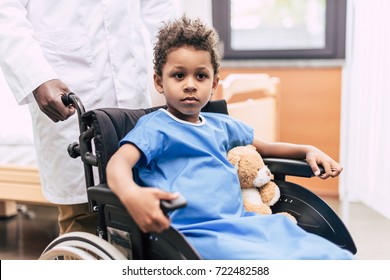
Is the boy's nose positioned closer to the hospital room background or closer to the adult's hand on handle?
the adult's hand on handle

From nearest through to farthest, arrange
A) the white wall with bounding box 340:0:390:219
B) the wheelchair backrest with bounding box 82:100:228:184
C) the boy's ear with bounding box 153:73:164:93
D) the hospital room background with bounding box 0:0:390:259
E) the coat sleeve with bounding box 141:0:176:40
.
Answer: the wheelchair backrest with bounding box 82:100:228:184, the boy's ear with bounding box 153:73:164:93, the coat sleeve with bounding box 141:0:176:40, the hospital room background with bounding box 0:0:390:259, the white wall with bounding box 340:0:390:219

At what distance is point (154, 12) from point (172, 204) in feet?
2.93

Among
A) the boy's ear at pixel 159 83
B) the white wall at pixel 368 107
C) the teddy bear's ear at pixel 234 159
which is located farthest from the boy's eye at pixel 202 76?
the white wall at pixel 368 107

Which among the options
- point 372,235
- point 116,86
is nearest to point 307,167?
point 116,86

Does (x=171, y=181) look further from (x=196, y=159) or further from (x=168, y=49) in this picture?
(x=168, y=49)

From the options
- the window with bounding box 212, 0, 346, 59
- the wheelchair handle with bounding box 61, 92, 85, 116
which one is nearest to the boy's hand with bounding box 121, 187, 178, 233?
the wheelchair handle with bounding box 61, 92, 85, 116

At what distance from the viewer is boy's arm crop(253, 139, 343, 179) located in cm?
123

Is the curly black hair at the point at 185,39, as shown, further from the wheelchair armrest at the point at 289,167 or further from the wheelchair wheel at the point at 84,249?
the wheelchair wheel at the point at 84,249

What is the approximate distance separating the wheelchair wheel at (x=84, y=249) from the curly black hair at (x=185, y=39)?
418 mm

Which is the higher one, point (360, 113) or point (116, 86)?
point (116, 86)

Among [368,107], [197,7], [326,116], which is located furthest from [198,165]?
[197,7]

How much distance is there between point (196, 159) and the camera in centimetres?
115

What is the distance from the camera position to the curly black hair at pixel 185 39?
1156 mm
